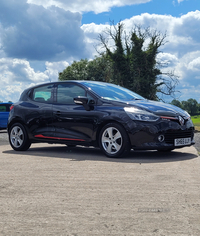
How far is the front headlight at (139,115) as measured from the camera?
7.28 m

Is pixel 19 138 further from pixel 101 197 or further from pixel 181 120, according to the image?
pixel 101 197

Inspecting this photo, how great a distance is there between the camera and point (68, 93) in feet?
28.2

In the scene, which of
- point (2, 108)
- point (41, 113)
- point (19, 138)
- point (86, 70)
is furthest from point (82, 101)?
point (86, 70)

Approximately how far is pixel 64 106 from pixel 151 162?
2.47m

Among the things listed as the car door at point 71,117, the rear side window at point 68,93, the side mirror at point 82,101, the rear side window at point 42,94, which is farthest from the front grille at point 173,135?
the rear side window at point 42,94

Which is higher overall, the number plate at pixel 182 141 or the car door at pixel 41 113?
the car door at pixel 41 113

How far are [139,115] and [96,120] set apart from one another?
960 mm

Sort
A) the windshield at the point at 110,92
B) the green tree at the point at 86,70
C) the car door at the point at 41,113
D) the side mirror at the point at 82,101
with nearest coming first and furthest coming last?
the side mirror at the point at 82,101 < the windshield at the point at 110,92 < the car door at the point at 41,113 < the green tree at the point at 86,70

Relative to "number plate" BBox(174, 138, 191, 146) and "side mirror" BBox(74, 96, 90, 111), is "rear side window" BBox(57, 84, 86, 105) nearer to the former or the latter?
"side mirror" BBox(74, 96, 90, 111)

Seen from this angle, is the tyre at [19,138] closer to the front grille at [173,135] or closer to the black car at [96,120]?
the black car at [96,120]

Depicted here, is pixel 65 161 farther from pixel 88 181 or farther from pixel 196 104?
pixel 196 104

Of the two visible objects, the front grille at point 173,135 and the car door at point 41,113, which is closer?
the front grille at point 173,135

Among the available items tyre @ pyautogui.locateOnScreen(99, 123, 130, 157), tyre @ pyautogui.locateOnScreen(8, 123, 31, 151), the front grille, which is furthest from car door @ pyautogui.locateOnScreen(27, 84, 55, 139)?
the front grille

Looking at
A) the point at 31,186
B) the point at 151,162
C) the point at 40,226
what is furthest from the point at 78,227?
the point at 151,162
